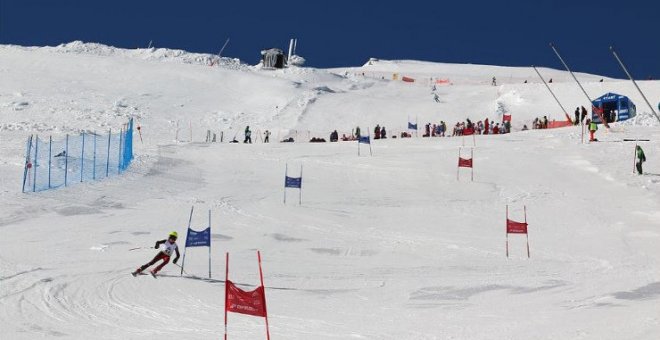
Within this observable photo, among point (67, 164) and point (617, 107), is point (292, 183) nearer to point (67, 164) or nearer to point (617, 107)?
point (67, 164)

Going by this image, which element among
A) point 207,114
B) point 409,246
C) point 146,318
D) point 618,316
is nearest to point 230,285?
point 146,318

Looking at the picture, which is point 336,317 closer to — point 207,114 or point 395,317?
point 395,317

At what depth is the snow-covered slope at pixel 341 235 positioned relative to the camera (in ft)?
51.3

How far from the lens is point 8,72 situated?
243ft

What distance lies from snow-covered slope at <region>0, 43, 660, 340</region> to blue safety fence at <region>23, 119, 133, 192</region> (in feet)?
2.53

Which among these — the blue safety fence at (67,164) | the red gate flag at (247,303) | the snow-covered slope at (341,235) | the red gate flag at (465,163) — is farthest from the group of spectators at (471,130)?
the red gate flag at (247,303)

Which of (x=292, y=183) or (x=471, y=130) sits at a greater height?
(x=471, y=130)

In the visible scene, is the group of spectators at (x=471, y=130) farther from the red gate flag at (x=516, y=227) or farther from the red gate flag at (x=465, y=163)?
the red gate flag at (x=516, y=227)

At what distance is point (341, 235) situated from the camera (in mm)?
26969

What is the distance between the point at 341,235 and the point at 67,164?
14.2m

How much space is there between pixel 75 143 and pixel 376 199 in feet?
55.0

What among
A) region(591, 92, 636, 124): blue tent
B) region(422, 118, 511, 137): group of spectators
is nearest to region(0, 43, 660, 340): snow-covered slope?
region(422, 118, 511, 137): group of spectators

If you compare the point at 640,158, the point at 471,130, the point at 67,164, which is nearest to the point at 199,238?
the point at 67,164

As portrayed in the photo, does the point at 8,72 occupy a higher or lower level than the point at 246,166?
higher
